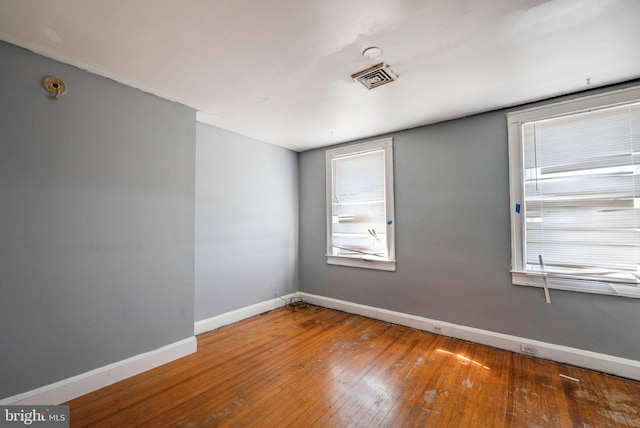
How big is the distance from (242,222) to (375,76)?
2518 millimetres

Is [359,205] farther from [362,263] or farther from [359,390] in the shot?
[359,390]

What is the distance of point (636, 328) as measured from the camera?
2.28 metres

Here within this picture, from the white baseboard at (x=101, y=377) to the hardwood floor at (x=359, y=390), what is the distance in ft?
0.23

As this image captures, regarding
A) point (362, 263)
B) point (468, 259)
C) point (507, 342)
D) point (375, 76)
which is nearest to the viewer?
point (375, 76)

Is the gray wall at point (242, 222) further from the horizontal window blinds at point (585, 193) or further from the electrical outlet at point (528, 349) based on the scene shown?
the horizontal window blinds at point (585, 193)

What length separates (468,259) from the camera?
10.1ft

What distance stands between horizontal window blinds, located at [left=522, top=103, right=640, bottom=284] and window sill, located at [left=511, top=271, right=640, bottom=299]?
0.07 m

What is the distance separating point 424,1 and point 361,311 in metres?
3.47

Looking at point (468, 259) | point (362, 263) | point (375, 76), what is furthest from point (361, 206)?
point (375, 76)

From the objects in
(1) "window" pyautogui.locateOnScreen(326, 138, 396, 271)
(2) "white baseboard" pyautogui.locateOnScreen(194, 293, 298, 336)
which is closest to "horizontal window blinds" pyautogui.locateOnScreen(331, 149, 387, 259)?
(1) "window" pyautogui.locateOnScreen(326, 138, 396, 271)

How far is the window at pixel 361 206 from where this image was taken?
12.1 feet

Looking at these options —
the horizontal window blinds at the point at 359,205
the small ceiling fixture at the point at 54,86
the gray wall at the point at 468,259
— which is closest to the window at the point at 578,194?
the gray wall at the point at 468,259

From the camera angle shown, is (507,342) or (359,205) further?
(359,205)

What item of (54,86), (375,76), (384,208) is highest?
(375,76)
